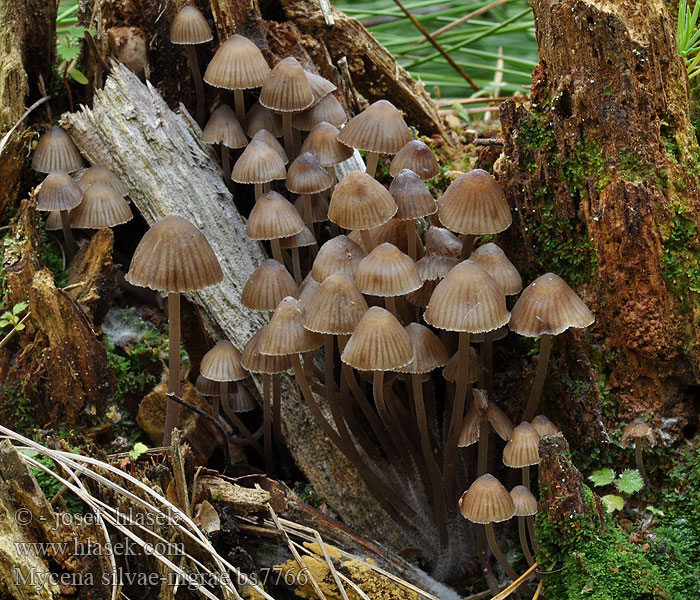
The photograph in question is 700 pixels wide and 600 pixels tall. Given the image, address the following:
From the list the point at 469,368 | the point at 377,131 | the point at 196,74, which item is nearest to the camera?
the point at 469,368

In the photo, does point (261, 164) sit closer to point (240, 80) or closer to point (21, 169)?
point (240, 80)

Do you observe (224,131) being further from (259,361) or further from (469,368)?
(469,368)

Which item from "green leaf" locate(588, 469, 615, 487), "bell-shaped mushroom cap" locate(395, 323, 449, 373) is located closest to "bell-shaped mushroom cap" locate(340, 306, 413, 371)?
"bell-shaped mushroom cap" locate(395, 323, 449, 373)

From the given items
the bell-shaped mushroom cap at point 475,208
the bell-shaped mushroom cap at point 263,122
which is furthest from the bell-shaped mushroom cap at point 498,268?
the bell-shaped mushroom cap at point 263,122

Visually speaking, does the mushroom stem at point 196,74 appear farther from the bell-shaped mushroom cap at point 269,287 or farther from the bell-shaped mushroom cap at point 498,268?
the bell-shaped mushroom cap at point 498,268

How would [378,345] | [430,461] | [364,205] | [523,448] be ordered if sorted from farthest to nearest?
1. [430,461]
2. [364,205]
3. [523,448]
4. [378,345]

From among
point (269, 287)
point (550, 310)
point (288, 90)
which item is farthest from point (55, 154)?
point (550, 310)
